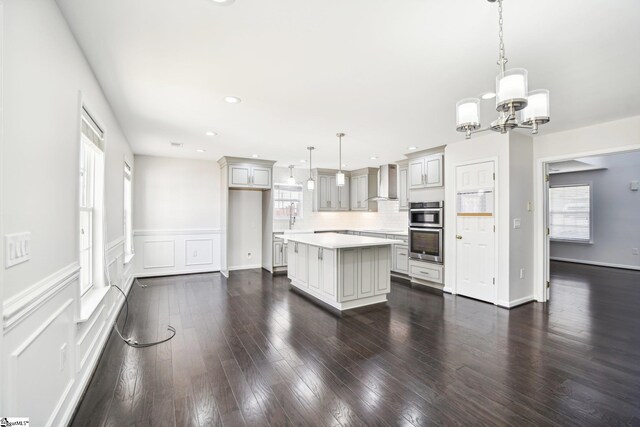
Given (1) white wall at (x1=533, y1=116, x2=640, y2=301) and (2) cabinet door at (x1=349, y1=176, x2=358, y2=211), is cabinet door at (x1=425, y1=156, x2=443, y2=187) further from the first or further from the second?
(2) cabinet door at (x1=349, y1=176, x2=358, y2=211)

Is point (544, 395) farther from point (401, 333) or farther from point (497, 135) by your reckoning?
point (497, 135)

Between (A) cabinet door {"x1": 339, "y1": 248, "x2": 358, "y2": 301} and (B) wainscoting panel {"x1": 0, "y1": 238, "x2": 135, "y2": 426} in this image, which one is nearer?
(B) wainscoting panel {"x1": 0, "y1": 238, "x2": 135, "y2": 426}

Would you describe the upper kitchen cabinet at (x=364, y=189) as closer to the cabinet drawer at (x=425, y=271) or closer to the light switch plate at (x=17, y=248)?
the cabinet drawer at (x=425, y=271)

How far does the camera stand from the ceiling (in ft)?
5.65

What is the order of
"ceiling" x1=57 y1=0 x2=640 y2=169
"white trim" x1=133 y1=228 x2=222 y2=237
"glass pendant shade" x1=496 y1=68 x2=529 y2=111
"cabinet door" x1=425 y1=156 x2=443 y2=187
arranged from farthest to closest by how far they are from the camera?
"white trim" x1=133 y1=228 x2=222 y2=237
"cabinet door" x1=425 y1=156 x2=443 y2=187
"ceiling" x1=57 y1=0 x2=640 y2=169
"glass pendant shade" x1=496 y1=68 x2=529 y2=111

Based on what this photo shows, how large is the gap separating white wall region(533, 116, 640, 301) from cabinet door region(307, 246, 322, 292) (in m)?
3.26

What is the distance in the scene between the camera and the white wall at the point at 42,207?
1248 mm

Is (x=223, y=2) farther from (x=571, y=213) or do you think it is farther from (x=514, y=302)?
(x=571, y=213)

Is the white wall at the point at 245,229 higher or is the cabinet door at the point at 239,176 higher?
the cabinet door at the point at 239,176

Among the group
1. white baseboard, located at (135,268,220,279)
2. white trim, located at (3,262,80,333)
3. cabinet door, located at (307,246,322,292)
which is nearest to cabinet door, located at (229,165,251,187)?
white baseboard, located at (135,268,220,279)

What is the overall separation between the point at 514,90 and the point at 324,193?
5.93 metres

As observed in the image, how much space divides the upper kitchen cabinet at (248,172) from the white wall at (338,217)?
30.4 inches

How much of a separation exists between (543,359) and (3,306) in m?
3.69

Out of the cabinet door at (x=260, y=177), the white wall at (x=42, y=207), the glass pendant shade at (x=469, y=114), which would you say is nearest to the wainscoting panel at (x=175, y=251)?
the cabinet door at (x=260, y=177)
